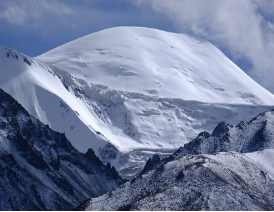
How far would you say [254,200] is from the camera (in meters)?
192

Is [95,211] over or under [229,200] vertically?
over

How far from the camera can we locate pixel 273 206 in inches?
7810

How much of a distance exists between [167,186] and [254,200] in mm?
17677

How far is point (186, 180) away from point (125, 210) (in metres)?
16.1

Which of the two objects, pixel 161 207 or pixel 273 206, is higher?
pixel 161 207

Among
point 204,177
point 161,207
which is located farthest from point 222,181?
point 161,207

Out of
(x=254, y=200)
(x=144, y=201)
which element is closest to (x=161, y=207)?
(x=144, y=201)

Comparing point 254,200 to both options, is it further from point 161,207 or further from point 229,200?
point 161,207

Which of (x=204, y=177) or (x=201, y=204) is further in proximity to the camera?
(x=204, y=177)

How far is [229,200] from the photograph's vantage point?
7446 inches

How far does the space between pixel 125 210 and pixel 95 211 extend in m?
7.24

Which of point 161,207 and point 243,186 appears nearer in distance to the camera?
point 161,207

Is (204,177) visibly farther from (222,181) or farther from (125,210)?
(125,210)

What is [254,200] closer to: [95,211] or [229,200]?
[229,200]
